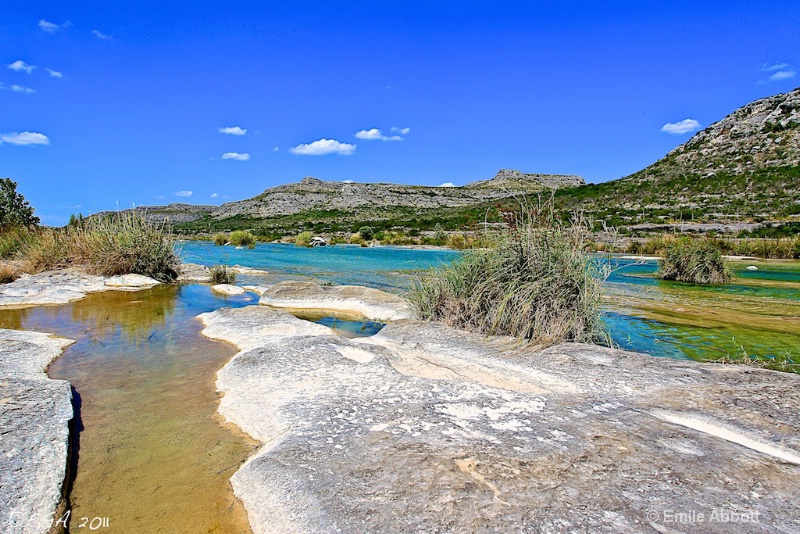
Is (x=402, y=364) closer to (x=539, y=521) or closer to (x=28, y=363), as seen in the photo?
(x=539, y=521)

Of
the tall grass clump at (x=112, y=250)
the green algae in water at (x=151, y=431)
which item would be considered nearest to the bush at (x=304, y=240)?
the tall grass clump at (x=112, y=250)

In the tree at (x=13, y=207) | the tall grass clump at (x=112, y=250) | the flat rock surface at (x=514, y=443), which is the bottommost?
the flat rock surface at (x=514, y=443)

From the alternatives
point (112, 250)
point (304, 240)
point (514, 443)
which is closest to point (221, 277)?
point (112, 250)

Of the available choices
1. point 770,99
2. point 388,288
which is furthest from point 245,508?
point 770,99

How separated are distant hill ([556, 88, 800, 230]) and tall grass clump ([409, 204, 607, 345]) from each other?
3161cm

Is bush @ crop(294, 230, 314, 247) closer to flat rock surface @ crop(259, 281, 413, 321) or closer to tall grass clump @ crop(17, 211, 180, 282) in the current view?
tall grass clump @ crop(17, 211, 180, 282)

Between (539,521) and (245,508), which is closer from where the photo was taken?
(539,521)

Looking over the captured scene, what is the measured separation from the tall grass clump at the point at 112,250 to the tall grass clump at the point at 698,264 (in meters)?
18.9

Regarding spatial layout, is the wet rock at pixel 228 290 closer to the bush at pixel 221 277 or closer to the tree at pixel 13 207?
the bush at pixel 221 277

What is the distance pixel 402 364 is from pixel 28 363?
14.6 ft

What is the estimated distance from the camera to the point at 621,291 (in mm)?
14719

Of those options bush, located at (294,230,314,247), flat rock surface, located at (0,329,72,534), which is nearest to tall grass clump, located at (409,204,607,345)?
flat rock surface, located at (0,329,72,534)

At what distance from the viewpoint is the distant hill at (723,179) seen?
4009cm

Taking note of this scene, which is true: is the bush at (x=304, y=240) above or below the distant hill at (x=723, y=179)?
below
